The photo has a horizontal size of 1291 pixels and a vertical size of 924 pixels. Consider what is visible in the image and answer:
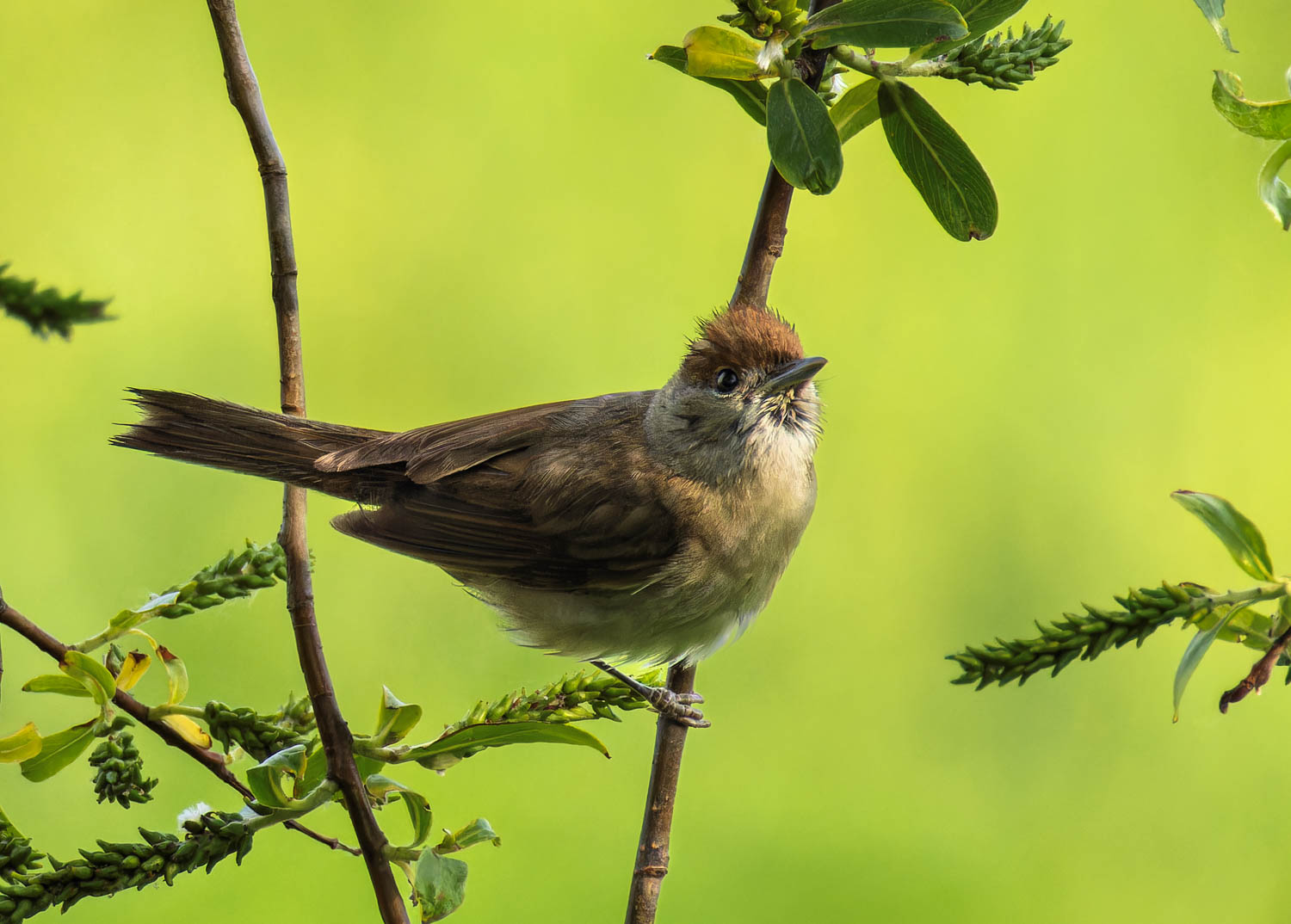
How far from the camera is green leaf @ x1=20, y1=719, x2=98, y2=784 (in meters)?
0.96

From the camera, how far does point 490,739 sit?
100 centimetres

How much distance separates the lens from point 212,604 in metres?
0.98

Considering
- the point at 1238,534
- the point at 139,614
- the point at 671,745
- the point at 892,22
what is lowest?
the point at 1238,534

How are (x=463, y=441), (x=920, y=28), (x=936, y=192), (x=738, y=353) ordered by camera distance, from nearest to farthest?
(x=920, y=28), (x=936, y=192), (x=738, y=353), (x=463, y=441)

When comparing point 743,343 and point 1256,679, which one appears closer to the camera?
point 1256,679

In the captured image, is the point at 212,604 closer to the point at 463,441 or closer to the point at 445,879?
the point at 445,879

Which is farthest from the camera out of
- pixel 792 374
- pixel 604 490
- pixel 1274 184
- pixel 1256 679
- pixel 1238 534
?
pixel 604 490

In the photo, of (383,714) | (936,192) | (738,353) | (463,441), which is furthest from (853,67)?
(463,441)

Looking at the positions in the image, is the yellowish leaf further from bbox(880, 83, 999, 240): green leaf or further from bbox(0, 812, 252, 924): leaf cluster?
bbox(880, 83, 999, 240): green leaf

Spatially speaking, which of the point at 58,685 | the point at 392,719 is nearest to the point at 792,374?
the point at 392,719

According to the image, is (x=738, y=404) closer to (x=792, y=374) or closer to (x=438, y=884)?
(x=792, y=374)

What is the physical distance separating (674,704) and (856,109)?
2.25ft

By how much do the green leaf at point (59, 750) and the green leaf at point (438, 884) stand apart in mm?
309

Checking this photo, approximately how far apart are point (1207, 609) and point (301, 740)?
74 cm
